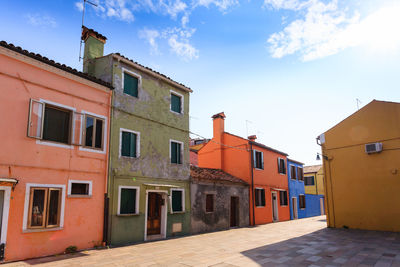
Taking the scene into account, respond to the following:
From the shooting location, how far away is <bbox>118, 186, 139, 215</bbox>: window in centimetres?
1134

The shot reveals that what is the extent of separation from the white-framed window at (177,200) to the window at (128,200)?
87.4 inches

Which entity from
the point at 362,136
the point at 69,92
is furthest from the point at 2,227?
the point at 362,136

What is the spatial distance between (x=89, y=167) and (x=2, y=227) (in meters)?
3.21

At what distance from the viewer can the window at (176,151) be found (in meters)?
14.3

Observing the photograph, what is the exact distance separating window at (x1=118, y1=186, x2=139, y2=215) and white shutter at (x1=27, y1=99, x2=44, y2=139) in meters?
3.85

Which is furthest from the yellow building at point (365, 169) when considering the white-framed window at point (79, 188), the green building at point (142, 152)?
the white-framed window at point (79, 188)

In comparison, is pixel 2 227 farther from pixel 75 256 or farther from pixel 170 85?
pixel 170 85

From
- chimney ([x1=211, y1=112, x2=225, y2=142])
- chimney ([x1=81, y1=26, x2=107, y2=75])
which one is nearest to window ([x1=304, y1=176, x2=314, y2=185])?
chimney ([x1=211, y1=112, x2=225, y2=142])

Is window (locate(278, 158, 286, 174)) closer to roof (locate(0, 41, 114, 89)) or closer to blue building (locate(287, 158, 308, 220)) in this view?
blue building (locate(287, 158, 308, 220))

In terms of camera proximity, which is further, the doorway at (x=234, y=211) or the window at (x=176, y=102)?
the doorway at (x=234, y=211)

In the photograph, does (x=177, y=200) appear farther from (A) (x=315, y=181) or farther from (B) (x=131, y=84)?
(A) (x=315, y=181)

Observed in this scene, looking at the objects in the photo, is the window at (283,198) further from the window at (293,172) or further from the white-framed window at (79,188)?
the white-framed window at (79,188)

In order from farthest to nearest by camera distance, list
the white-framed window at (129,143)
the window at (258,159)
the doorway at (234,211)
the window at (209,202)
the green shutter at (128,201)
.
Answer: the window at (258,159), the doorway at (234,211), the window at (209,202), the white-framed window at (129,143), the green shutter at (128,201)

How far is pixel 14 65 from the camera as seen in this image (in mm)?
8664
